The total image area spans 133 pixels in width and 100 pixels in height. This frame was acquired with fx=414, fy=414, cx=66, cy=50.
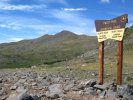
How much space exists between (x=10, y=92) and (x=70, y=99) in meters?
4.68

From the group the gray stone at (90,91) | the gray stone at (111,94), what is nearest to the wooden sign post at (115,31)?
the gray stone at (90,91)

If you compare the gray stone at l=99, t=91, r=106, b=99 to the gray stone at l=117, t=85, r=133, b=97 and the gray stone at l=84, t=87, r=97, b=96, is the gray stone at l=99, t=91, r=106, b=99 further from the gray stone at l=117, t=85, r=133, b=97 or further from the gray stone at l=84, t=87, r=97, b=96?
the gray stone at l=117, t=85, r=133, b=97

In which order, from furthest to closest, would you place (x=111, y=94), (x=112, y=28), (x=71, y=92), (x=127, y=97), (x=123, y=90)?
(x=112, y=28) → (x=71, y=92) → (x=111, y=94) → (x=123, y=90) → (x=127, y=97)

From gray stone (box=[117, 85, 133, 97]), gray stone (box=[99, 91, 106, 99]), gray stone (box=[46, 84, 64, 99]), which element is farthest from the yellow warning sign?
gray stone (box=[46, 84, 64, 99])

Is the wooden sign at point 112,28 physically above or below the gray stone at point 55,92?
above

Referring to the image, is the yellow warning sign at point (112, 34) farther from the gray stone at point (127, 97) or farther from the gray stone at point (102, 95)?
the gray stone at point (127, 97)

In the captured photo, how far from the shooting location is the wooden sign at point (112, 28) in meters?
26.4

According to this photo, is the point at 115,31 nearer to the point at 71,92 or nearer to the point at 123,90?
the point at 123,90

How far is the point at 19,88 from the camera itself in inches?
Result: 1027

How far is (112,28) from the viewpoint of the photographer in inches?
1077

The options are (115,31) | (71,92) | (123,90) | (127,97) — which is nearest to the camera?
(127,97)

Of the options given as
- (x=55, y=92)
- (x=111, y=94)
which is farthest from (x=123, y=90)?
(x=55, y=92)

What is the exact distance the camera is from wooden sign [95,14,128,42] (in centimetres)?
2644

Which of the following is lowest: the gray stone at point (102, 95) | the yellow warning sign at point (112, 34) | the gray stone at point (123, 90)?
the gray stone at point (102, 95)
